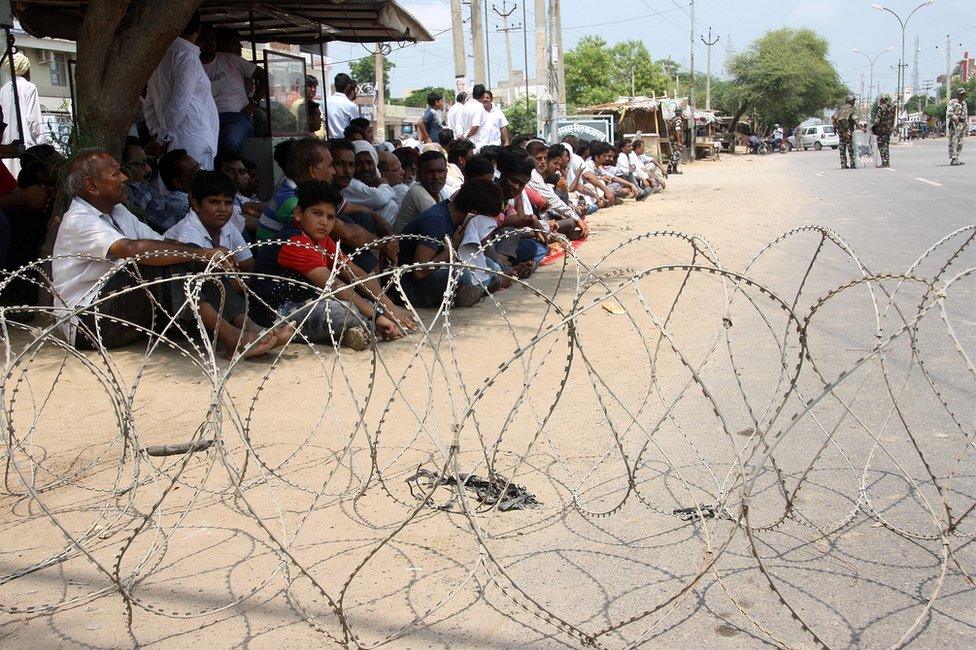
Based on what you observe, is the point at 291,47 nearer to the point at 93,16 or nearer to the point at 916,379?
the point at 93,16

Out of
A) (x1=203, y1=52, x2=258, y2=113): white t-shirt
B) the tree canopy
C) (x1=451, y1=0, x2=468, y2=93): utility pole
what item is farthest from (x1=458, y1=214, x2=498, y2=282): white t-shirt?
the tree canopy

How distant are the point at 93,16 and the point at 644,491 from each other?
16.3 feet

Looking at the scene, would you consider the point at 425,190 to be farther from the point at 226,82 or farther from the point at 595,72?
the point at 595,72

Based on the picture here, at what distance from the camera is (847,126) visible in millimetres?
24406

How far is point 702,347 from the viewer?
603 cm

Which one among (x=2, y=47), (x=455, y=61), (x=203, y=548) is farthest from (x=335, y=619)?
(x=455, y=61)

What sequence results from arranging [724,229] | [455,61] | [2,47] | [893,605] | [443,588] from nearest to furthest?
[893,605] → [443,588] → [2,47] → [724,229] → [455,61]

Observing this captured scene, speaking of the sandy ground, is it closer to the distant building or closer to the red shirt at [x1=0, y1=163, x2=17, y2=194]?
the red shirt at [x1=0, y1=163, x2=17, y2=194]

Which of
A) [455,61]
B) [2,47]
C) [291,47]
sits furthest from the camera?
[455,61]

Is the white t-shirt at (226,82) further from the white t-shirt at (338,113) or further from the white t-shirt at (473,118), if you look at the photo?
the white t-shirt at (473,118)

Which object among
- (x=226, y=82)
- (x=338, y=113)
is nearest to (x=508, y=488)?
(x=226, y=82)

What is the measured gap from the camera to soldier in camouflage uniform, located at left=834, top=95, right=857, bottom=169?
23438 mm

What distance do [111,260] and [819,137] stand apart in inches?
2101

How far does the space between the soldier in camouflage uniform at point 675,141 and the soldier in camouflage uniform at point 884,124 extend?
645 centimetres
